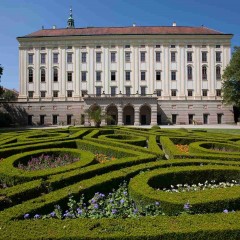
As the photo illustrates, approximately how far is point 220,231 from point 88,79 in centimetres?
5274

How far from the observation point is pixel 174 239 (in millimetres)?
3812

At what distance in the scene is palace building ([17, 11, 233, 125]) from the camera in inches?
2131

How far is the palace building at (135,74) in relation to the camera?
178ft

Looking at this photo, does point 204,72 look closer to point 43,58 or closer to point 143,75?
point 143,75

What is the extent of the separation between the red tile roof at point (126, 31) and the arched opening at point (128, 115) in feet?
52.3

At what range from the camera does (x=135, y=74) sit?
179ft

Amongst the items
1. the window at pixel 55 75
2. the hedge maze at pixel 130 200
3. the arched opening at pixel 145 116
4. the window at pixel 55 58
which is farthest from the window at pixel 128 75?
the hedge maze at pixel 130 200

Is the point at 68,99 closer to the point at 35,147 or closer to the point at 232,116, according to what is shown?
the point at 232,116

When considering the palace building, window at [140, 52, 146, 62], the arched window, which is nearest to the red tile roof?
the palace building

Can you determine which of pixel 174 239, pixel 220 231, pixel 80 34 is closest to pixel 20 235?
pixel 174 239

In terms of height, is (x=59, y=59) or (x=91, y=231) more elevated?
(x=59, y=59)

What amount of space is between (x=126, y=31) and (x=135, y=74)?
32.7ft

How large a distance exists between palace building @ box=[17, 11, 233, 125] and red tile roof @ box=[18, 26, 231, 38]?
0.58m

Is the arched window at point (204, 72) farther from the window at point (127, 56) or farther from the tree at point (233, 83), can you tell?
the window at point (127, 56)
